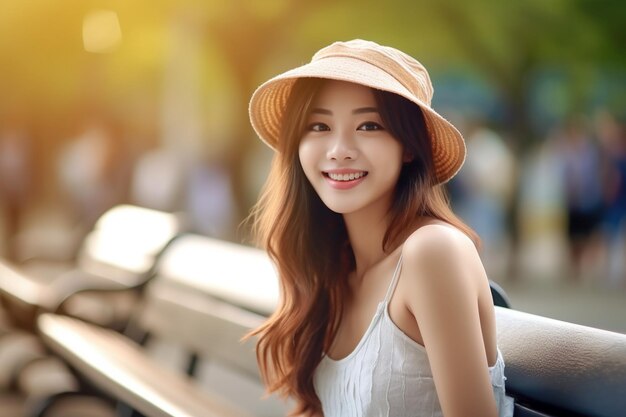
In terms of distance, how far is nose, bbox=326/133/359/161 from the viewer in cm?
246

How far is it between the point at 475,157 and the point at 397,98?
492 inches

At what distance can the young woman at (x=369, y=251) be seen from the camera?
2.17 meters

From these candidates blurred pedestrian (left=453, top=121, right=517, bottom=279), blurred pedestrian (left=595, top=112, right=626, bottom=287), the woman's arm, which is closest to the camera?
the woman's arm

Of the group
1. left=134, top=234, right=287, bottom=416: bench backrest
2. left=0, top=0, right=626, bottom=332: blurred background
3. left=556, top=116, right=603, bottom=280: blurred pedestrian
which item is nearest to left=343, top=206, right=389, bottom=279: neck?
left=134, top=234, right=287, bottom=416: bench backrest

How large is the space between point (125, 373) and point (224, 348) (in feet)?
1.58

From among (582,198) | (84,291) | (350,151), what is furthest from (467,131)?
(350,151)

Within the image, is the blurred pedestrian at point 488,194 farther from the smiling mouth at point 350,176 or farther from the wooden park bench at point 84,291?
the smiling mouth at point 350,176

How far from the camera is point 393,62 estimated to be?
2.48 metres

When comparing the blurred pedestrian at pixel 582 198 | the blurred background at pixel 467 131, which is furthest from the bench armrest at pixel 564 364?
the blurred pedestrian at pixel 582 198

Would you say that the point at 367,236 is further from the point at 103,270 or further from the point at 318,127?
the point at 103,270

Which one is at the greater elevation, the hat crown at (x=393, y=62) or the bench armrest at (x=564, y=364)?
the hat crown at (x=393, y=62)

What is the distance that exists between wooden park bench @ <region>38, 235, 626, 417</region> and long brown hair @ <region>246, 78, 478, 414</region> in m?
0.46

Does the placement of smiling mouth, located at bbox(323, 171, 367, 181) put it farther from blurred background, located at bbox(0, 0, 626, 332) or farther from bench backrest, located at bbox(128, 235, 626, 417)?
blurred background, located at bbox(0, 0, 626, 332)

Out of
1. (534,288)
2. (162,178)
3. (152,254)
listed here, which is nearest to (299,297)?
(152,254)
